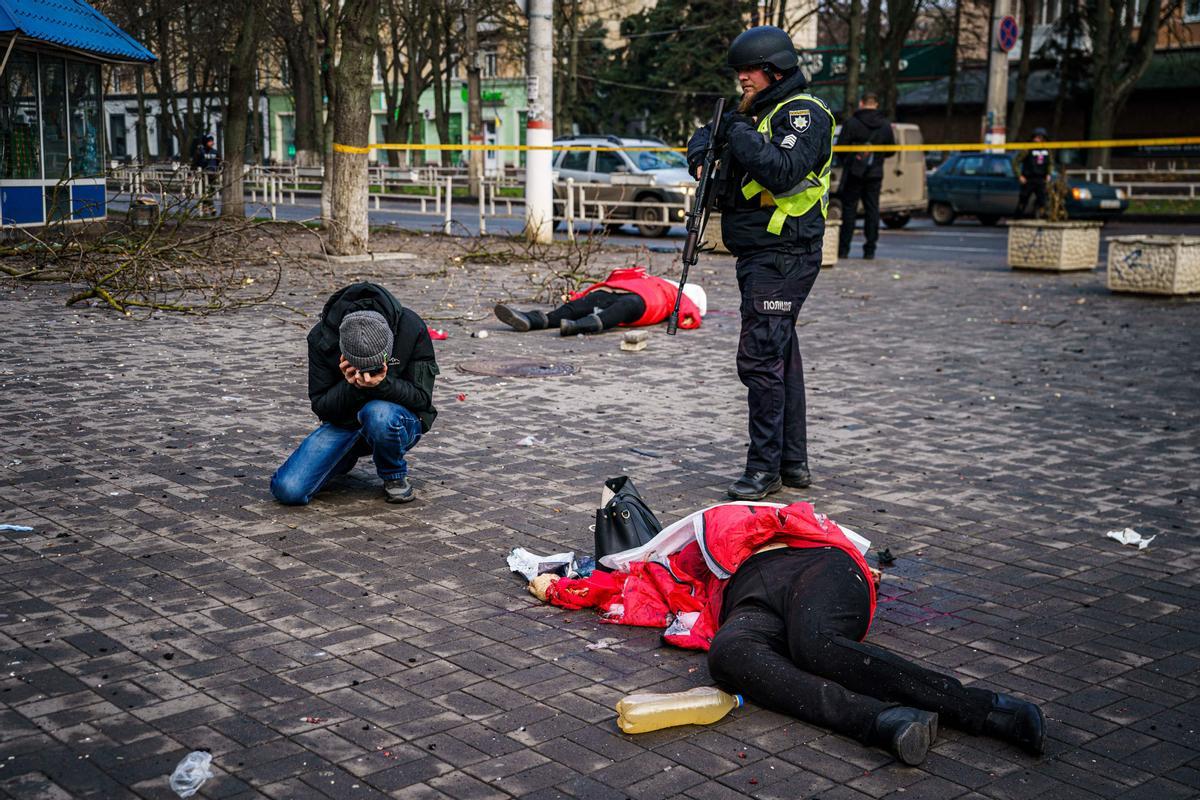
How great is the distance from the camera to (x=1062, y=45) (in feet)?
153

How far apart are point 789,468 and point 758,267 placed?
1.02 metres

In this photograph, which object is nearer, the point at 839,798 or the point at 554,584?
the point at 839,798

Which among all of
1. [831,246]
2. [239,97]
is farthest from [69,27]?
[831,246]

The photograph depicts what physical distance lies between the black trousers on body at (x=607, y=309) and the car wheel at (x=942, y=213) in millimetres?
19859

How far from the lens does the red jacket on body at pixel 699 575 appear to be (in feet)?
13.7

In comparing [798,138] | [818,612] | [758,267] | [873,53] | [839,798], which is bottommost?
[839,798]

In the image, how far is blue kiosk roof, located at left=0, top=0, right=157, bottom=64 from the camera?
16719mm

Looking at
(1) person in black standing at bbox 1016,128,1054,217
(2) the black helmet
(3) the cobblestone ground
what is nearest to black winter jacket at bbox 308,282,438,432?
(3) the cobblestone ground

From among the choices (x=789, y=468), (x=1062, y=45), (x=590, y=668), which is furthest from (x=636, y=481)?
(x=1062, y=45)

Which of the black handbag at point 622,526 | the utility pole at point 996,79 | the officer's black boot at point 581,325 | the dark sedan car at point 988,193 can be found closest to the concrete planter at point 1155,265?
the officer's black boot at point 581,325

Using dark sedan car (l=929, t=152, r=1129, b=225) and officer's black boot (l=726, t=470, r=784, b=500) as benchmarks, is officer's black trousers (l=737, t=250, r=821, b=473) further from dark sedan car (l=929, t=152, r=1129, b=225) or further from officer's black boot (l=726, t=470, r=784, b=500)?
dark sedan car (l=929, t=152, r=1129, b=225)

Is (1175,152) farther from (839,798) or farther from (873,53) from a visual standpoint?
(839,798)

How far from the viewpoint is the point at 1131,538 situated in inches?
221

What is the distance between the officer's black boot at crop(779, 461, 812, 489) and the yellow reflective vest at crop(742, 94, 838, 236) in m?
1.16
